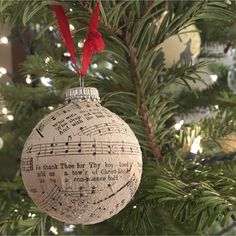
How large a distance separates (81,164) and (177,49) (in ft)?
1.05

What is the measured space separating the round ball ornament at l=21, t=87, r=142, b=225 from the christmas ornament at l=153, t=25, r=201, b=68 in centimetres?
25

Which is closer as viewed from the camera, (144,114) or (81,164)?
(81,164)

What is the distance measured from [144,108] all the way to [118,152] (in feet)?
0.49

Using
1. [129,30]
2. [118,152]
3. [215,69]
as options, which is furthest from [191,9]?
[215,69]

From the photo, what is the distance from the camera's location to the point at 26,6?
441 mm

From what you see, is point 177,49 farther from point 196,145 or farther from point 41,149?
point 41,149

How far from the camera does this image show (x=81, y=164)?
34 centimetres

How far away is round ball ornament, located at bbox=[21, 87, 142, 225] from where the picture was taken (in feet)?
1.12

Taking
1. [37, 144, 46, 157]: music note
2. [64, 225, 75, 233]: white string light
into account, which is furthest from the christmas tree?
[64, 225, 75, 233]: white string light

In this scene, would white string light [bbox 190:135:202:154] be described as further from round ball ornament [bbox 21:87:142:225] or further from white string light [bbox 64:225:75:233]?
white string light [bbox 64:225:75:233]

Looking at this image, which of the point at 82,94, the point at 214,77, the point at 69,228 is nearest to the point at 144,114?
the point at 82,94

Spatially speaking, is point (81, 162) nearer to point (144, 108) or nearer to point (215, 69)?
point (144, 108)

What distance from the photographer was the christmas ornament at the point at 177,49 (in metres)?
0.60

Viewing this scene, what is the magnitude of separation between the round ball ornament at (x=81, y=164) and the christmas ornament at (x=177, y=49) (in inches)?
9.8
